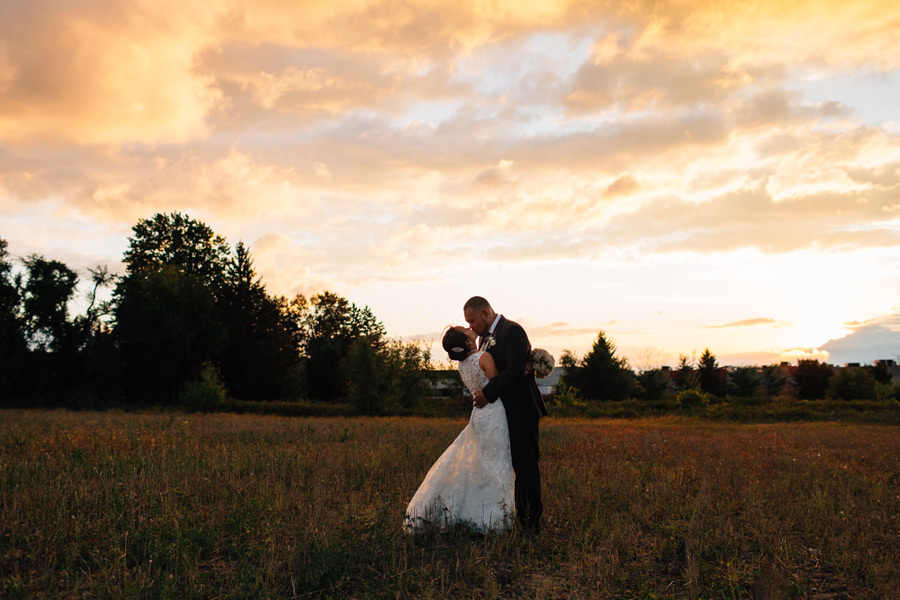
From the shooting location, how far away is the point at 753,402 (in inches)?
1672

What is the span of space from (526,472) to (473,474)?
22.9 inches

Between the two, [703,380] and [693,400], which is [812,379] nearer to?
[703,380]

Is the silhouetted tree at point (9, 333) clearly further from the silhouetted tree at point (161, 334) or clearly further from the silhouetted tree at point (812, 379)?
the silhouetted tree at point (812, 379)

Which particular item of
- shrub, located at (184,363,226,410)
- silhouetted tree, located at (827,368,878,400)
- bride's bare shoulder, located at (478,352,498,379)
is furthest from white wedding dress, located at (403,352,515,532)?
silhouetted tree, located at (827,368,878,400)

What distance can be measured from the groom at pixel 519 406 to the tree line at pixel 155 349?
105ft

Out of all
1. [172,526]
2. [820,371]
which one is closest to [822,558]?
[172,526]

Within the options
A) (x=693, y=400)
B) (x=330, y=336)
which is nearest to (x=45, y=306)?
(x=330, y=336)

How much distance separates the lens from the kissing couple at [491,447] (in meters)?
6.47

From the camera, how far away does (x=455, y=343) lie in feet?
21.8

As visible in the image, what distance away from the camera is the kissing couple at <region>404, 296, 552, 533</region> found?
647 cm

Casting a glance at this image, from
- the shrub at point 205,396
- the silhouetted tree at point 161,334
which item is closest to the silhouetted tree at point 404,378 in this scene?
the shrub at point 205,396

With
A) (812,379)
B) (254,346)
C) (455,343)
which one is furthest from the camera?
(812,379)

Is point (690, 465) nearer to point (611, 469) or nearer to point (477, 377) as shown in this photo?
point (611, 469)

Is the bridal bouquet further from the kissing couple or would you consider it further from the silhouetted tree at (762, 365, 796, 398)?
the silhouetted tree at (762, 365, 796, 398)
